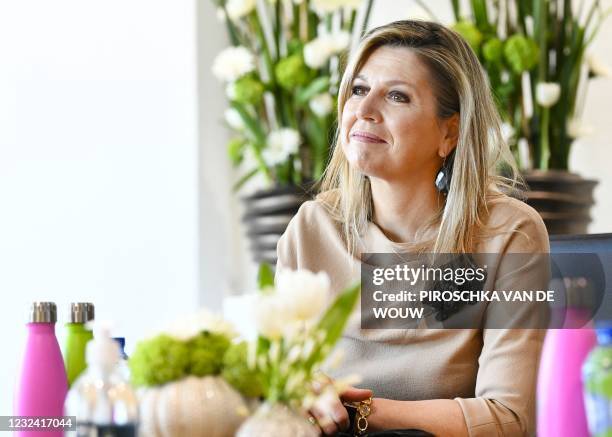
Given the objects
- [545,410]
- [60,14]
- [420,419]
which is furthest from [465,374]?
[60,14]

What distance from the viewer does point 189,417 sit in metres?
1.09

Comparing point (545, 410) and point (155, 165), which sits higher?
point (155, 165)

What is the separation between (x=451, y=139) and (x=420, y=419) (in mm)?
582

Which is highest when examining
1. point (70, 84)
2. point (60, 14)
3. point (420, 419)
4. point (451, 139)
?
point (60, 14)

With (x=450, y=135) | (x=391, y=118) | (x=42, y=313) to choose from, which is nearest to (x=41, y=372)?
(x=42, y=313)

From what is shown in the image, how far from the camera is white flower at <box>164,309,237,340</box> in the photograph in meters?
1.15

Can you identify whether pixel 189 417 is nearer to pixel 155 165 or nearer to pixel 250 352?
pixel 250 352

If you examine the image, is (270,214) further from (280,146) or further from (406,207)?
(406,207)

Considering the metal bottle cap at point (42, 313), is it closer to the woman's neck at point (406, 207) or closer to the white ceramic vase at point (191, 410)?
the white ceramic vase at point (191, 410)

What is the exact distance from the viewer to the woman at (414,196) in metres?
1.71

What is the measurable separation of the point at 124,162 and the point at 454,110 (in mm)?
1385

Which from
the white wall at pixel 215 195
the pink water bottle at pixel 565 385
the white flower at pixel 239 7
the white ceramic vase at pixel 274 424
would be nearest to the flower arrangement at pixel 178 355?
the white ceramic vase at pixel 274 424

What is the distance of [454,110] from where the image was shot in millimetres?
1888

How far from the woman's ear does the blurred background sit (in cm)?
95
